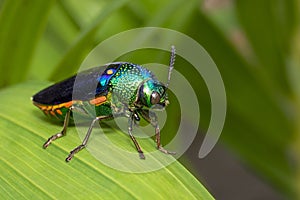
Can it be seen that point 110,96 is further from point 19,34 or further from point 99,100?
point 19,34

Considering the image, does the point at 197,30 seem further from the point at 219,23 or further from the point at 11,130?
the point at 11,130

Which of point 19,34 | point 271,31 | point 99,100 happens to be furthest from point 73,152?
point 271,31

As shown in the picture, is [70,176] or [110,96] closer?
[70,176]

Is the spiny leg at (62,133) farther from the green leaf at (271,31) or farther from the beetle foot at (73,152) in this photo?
→ the green leaf at (271,31)

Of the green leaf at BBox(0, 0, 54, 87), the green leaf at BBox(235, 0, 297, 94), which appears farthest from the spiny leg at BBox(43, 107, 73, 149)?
the green leaf at BBox(235, 0, 297, 94)

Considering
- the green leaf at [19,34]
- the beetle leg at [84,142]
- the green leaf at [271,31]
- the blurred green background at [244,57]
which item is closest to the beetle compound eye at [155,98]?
the beetle leg at [84,142]

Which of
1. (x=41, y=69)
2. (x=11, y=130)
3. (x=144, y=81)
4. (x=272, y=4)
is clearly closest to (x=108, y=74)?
(x=144, y=81)

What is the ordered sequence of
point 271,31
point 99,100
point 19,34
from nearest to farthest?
1. point 99,100
2. point 19,34
3. point 271,31
